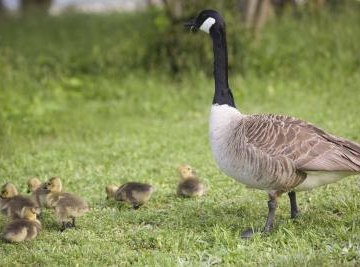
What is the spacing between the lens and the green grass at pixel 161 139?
6.21 metres

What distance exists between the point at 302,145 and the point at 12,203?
8.95ft

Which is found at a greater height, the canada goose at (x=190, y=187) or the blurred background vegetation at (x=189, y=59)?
the blurred background vegetation at (x=189, y=59)

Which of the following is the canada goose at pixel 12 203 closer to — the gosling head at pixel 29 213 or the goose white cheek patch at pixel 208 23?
the gosling head at pixel 29 213

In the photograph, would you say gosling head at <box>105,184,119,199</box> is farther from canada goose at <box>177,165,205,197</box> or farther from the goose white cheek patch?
the goose white cheek patch

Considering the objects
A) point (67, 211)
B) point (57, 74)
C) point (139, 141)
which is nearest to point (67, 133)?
point (139, 141)

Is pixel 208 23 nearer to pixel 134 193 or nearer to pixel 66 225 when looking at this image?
pixel 134 193

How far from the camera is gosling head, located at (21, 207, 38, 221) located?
267 inches

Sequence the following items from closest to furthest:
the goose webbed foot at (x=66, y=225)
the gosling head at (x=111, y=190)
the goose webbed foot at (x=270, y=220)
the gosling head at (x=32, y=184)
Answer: the goose webbed foot at (x=270, y=220), the goose webbed foot at (x=66, y=225), the gosling head at (x=111, y=190), the gosling head at (x=32, y=184)

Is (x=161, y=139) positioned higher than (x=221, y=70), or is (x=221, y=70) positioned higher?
(x=161, y=139)

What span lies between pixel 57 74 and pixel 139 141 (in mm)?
5199

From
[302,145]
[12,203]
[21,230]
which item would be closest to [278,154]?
[302,145]

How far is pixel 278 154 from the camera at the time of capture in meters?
6.29

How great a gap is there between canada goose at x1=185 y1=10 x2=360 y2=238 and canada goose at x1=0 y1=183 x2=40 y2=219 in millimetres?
1806

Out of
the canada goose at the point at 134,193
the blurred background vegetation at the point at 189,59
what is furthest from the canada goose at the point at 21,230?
the blurred background vegetation at the point at 189,59
